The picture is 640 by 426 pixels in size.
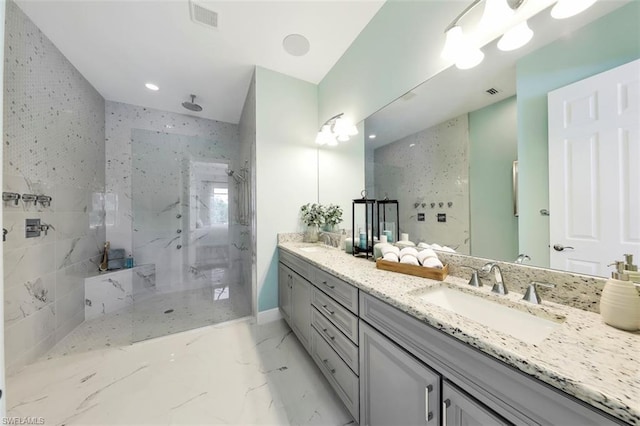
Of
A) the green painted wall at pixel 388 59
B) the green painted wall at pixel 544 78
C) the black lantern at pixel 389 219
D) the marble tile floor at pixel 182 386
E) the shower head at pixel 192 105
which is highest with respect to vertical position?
the shower head at pixel 192 105

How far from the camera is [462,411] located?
683 millimetres

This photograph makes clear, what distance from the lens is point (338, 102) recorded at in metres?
2.29

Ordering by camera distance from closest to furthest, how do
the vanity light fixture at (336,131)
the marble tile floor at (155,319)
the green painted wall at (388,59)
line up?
1. the green painted wall at (388,59)
2. the marble tile floor at (155,319)
3. the vanity light fixture at (336,131)

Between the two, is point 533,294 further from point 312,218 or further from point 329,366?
point 312,218

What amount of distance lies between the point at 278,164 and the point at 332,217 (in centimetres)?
81

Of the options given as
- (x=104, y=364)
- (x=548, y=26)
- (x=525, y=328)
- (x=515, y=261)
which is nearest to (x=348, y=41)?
(x=548, y=26)

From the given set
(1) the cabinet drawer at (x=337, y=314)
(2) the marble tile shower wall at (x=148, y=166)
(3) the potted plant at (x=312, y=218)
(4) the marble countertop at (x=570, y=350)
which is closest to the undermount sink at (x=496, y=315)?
(4) the marble countertop at (x=570, y=350)

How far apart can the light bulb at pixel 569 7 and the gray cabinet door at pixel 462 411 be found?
1438 millimetres

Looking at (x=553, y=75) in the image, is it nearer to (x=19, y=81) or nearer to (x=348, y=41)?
(x=348, y=41)

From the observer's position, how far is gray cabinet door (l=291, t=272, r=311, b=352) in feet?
5.46

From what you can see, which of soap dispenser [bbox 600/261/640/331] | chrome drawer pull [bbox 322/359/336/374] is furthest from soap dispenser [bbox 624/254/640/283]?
chrome drawer pull [bbox 322/359/336/374]

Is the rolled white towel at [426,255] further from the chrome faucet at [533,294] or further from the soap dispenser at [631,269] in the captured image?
the soap dispenser at [631,269]

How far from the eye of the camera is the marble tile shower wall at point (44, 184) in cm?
160

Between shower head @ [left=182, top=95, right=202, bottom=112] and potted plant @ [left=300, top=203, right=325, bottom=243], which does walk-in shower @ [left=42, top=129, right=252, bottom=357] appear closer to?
shower head @ [left=182, top=95, right=202, bottom=112]
